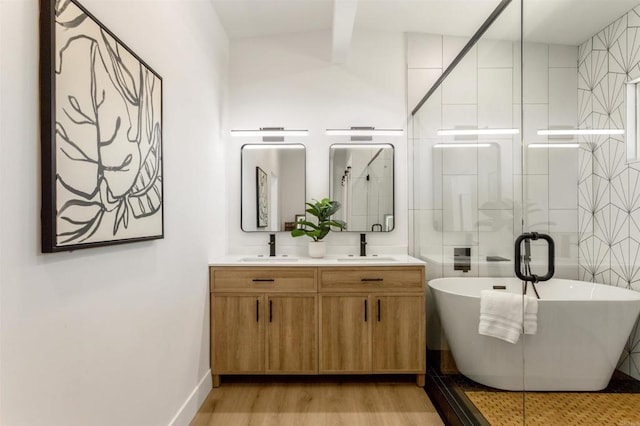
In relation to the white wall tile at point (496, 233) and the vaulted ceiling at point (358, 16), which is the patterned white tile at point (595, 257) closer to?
the white wall tile at point (496, 233)

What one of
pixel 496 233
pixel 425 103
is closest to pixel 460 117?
pixel 425 103

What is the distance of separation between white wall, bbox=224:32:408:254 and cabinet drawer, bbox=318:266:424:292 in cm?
58

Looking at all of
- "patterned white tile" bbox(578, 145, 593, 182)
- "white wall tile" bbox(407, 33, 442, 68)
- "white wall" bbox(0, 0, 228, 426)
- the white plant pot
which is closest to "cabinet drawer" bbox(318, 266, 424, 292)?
the white plant pot

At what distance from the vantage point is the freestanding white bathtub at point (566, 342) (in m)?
1.16

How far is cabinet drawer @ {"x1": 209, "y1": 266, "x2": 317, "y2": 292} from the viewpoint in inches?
98.3

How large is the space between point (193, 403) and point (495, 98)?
239 centimetres

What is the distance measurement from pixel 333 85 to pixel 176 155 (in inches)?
66.2

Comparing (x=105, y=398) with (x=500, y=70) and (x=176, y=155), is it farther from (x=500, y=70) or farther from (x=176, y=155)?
(x=500, y=70)

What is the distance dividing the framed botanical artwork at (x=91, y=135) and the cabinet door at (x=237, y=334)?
42.1 inches

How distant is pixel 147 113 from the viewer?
5.08 feet

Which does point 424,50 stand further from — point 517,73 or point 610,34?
point 610,34

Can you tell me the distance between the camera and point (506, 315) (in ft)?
5.25

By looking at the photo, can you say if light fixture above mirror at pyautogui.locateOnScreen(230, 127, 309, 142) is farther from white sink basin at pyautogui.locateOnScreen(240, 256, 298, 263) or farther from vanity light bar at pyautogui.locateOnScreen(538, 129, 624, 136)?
vanity light bar at pyautogui.locateOnScreen(538, 129, 624, 136)

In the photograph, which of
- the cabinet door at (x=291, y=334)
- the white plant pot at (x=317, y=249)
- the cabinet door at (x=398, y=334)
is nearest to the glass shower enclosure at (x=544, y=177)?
the cabinet door at (x=398, y=334)
